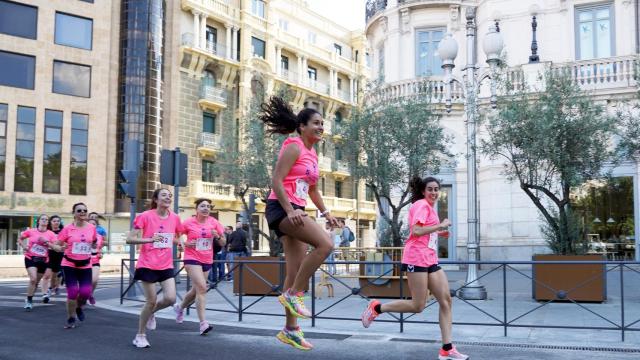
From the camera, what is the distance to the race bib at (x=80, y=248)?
362 inches

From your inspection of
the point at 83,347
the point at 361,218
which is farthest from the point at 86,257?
the point at 361,218

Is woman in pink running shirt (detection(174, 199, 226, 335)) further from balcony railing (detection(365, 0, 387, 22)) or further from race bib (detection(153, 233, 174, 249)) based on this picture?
balcony railing (detection(365, 0, 387, 22))

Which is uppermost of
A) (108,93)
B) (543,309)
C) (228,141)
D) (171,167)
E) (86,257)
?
(108,93)

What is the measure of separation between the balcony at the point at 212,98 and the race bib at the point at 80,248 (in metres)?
30.5

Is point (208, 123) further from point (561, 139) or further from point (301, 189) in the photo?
point (301, 189)

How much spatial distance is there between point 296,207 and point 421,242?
1.66 metres

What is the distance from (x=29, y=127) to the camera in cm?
Result: 3394

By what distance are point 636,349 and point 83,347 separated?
611cm

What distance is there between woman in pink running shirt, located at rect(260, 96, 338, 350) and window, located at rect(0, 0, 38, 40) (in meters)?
32.1

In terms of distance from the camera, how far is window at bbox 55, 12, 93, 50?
3494 cm

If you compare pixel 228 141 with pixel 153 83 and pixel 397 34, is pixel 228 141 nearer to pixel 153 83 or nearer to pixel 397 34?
pixel 397 34

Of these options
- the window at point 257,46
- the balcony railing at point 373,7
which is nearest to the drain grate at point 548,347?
the balcony railing at point 373,7

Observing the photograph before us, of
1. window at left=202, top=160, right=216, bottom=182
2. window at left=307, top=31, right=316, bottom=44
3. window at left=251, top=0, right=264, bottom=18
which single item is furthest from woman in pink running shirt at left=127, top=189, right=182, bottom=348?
window at left=307, top=31, right=316, bottom=44

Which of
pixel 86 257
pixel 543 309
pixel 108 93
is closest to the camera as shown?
pixel 86 257
